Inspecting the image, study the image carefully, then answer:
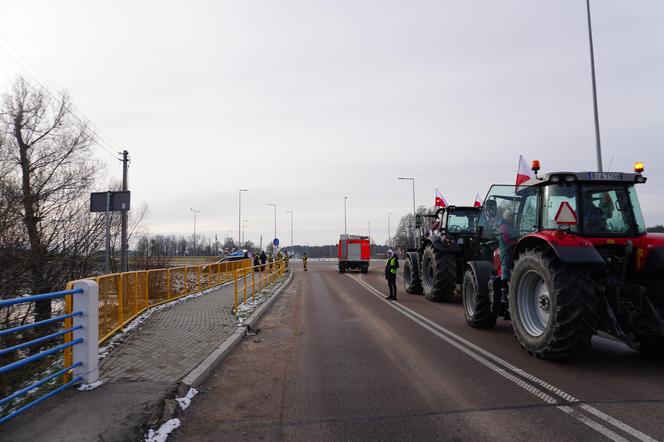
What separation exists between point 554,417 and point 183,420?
3.56 meters

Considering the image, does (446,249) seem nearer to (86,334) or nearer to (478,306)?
(478,306)

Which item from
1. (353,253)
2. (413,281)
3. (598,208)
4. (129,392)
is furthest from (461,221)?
(353,253)

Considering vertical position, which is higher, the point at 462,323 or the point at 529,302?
the point at 529,302

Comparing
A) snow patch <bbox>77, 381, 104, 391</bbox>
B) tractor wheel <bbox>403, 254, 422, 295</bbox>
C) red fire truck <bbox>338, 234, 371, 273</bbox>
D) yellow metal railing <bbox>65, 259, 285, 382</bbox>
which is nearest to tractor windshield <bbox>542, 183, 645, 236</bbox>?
snow patch <bbox>77, 381, 104, 391</bbox>

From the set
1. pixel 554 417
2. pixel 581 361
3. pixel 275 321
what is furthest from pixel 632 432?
pixel 275 321

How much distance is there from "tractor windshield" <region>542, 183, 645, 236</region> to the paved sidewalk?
5.74 m

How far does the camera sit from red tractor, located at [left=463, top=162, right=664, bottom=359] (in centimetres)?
582

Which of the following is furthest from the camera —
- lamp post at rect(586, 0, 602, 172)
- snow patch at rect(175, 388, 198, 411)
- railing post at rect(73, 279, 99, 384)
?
lamp post at rect(586, 0, 602, 172)

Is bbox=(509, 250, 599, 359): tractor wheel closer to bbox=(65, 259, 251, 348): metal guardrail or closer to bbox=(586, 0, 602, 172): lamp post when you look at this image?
bbox=(65, 259, 251, 348): metal guardrail

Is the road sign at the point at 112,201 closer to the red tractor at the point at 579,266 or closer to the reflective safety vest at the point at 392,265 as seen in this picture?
the reflective safety vest at the point at 392,265

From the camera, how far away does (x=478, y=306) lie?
8820 millimetres

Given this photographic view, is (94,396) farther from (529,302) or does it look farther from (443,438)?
(529,302)

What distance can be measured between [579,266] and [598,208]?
1341mm

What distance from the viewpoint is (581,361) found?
6293 millimetres
